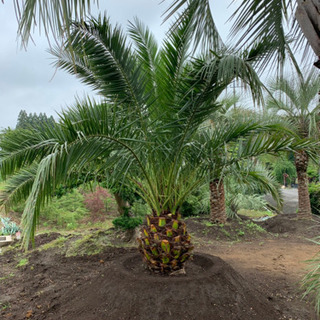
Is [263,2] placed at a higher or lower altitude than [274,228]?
higher

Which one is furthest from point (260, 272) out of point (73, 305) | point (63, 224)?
point (63, 224)

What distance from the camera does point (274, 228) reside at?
10195 mm

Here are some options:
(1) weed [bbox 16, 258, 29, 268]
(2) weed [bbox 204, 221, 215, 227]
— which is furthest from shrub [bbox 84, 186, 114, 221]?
(1) weed [bbox 16, 258, 29, 268]

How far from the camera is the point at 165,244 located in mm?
4262

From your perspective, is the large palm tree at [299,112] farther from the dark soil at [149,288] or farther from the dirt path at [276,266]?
the dark soil at [149,288]

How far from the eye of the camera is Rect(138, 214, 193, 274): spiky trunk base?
430 centimetres

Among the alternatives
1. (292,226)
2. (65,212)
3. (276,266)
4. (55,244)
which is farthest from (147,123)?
(65,212)

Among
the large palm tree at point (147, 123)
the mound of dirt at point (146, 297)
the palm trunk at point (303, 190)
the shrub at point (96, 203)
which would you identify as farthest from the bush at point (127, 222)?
the palm trunk at point (303, 190)

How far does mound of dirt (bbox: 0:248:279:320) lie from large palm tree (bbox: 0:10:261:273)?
0.44 m

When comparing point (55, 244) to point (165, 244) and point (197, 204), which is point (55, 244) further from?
point (197, 204)

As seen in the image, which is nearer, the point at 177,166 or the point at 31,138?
the point at 31,138

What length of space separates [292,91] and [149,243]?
8.02 metres

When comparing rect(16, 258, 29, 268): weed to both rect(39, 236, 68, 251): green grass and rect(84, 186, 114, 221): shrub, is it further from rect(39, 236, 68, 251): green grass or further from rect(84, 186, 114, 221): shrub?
rect(84, 186, 114, 221): shrub

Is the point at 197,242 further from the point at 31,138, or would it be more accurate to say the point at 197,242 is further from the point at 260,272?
the point at 31,138
